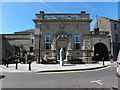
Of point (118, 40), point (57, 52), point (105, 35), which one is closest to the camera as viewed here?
point (57, 52)

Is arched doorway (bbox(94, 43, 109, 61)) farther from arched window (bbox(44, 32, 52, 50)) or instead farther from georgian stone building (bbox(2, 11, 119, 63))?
arched window (bbox(44, 32, 52, 50))

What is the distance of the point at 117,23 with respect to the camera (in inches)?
1168

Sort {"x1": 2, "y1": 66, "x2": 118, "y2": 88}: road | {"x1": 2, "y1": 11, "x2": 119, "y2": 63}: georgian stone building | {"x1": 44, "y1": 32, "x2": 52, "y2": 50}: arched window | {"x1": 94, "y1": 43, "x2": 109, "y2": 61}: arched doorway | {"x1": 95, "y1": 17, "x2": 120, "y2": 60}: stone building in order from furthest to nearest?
{"x1": 94, "y1": 43, "x2": 109, "y2": 61}: arched doorway, {"x1": 95, "y1": 17, "x2": 120, "y2": 60}: stone building, {"x1": 44, "y1": 32, "x2": 52, "y2": 50}: arched window, {"x1": 2, "y1": 11, "x2": 119, "y2": 63}: georgian stone building, {"x1": 2, "y1": 66, "x2": 118, "y2": 88}: road

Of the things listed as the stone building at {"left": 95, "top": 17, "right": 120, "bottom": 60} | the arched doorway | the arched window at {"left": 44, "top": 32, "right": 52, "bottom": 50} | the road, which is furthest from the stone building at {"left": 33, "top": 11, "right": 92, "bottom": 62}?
the road

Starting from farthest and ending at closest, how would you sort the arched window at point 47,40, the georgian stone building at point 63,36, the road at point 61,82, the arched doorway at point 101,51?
the arched doorway at point 101,51 < the arched window at point 47,40 < the georgian stone building at point 63,36 < the road at point 61,82

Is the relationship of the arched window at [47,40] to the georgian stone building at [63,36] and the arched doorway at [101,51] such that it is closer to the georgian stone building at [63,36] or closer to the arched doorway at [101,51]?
the georgian stone building at [63,36]

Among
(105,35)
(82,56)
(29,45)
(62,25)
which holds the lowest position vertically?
(82,56)

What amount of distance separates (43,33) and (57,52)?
5.73 metres

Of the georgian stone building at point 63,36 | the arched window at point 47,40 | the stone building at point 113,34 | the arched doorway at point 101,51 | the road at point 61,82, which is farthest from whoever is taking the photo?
the arched doorway at point 101,51

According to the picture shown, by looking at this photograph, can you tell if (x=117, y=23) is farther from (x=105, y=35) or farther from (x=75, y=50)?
(x=75, y=50)

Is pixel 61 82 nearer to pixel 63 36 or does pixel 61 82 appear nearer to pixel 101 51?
pixel 63 36

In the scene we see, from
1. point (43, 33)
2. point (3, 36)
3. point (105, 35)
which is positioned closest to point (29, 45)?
point (3, 36)

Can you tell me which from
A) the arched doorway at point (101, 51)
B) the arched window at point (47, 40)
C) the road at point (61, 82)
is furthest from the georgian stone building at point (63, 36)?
the road at point (61, 82)

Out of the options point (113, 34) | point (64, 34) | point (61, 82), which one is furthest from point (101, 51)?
point (61, 82)
